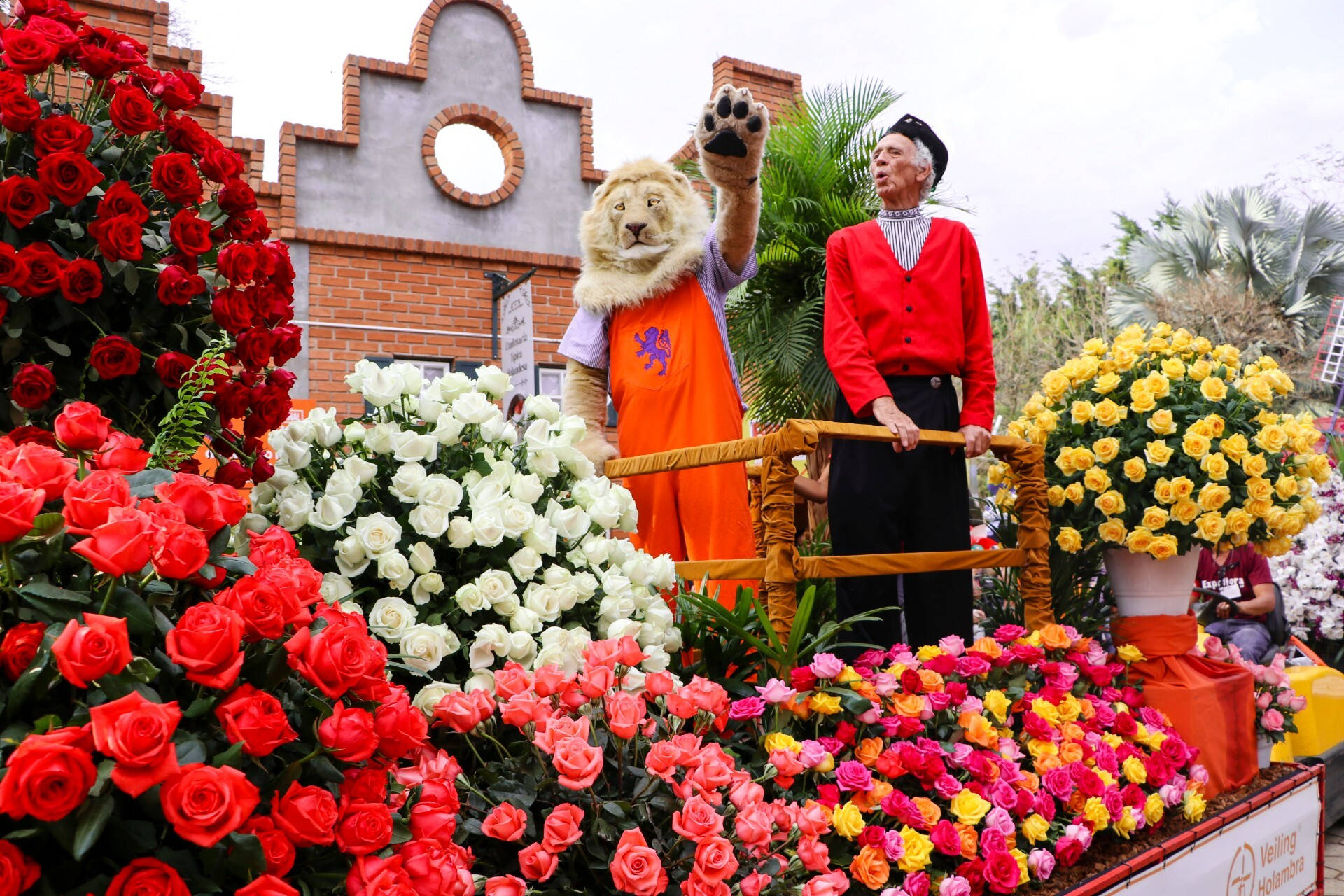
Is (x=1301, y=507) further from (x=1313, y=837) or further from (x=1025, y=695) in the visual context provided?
(x=1025, y=695)

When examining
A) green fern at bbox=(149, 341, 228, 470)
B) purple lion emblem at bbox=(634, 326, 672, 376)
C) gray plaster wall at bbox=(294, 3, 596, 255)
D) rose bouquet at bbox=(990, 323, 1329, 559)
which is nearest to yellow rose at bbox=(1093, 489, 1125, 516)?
rose bouquet at bbox=(990, 323, 1329, 559)

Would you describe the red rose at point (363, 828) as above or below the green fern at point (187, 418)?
below

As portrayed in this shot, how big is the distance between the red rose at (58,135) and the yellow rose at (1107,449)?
2415mm

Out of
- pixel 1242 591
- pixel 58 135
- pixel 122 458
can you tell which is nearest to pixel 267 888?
pixel 122 458

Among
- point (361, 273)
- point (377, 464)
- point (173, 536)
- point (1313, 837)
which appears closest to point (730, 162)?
point (377, 464)

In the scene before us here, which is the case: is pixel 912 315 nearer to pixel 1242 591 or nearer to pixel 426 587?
pixel 426 587

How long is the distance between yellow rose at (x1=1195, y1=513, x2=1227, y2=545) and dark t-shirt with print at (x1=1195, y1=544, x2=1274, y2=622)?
2416mm

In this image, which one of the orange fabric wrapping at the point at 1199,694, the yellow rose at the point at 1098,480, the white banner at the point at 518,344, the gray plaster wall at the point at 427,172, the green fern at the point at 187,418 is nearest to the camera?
the green fern at the point at 187,418

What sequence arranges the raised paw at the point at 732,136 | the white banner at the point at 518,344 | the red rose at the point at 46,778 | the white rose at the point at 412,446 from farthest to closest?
the white banner at the point at 518,344
the raised paw at the point at 732,136
the white rose at the point at 412,446
the red rose at the point at 46,778

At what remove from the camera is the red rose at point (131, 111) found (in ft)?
4.79

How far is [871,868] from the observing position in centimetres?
159

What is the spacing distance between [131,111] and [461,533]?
32.3 inches

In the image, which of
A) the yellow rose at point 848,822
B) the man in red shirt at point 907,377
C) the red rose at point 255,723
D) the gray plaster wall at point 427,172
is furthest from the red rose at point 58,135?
the gray plaster wall at point 427,172

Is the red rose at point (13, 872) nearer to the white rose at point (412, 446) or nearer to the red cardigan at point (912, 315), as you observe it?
the white rose at point (412, 446)
